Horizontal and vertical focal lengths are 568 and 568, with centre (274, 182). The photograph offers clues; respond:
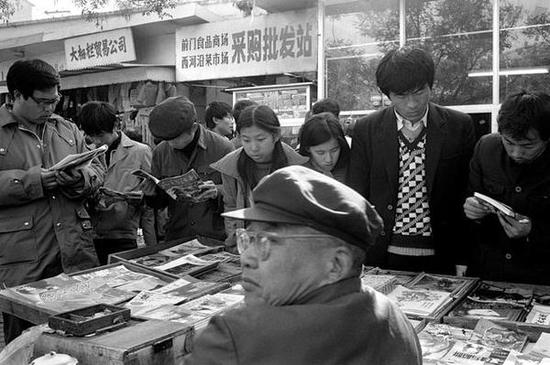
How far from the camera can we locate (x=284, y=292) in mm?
1225

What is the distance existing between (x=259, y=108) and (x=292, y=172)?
1.78m

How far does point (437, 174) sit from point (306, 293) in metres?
1.58

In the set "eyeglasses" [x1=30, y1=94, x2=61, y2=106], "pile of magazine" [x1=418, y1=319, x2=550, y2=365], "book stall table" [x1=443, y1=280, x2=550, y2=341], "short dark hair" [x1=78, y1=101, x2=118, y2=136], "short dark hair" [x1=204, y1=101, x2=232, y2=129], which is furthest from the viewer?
"short dark hair" [x1=204, y1=101, x2=232, y2=129]

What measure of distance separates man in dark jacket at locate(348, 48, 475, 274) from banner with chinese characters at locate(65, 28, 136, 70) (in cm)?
712

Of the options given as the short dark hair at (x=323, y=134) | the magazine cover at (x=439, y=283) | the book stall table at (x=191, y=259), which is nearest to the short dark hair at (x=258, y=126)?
the short dark hair at (x=323, y=134)

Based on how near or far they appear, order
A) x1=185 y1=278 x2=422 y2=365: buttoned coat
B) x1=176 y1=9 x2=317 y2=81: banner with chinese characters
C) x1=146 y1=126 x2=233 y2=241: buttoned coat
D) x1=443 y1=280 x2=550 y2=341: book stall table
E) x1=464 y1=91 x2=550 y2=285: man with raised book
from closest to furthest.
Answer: x1=185 y1=278 x2=422 y2=365: buttoned coat, x1=443 y1=280 x2=550 y2=341: book stall table, x1=464 y1=91 x2=550 y2=285: man with raised book, x1=146 y1=126 x2=233 y2=241: buttoned coat, x1=176 y1=9 x2=317 y2=81: banner with chinese characters

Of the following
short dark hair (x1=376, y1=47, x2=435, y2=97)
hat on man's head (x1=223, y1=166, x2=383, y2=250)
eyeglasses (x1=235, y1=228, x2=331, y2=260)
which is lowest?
eyeglasses (x1=235, y1=228, x2=331, y2=260)

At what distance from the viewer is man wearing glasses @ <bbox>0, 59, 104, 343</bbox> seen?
8.80ft

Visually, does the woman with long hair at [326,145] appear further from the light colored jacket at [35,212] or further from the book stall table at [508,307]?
the light colored jacket at [35,212]

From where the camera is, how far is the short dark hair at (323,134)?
10.4 feet

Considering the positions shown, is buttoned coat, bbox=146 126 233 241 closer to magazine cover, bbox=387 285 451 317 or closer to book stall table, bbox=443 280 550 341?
magazine cover, bbox=387 285 451 317

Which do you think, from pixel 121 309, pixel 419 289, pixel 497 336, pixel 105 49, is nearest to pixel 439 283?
pixel 419 289

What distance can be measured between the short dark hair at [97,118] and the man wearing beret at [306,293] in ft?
9.12

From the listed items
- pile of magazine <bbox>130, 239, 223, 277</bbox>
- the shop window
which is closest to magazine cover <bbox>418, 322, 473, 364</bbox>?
pile of magazine <bbox>130, 239, 223, 277</bbox>
